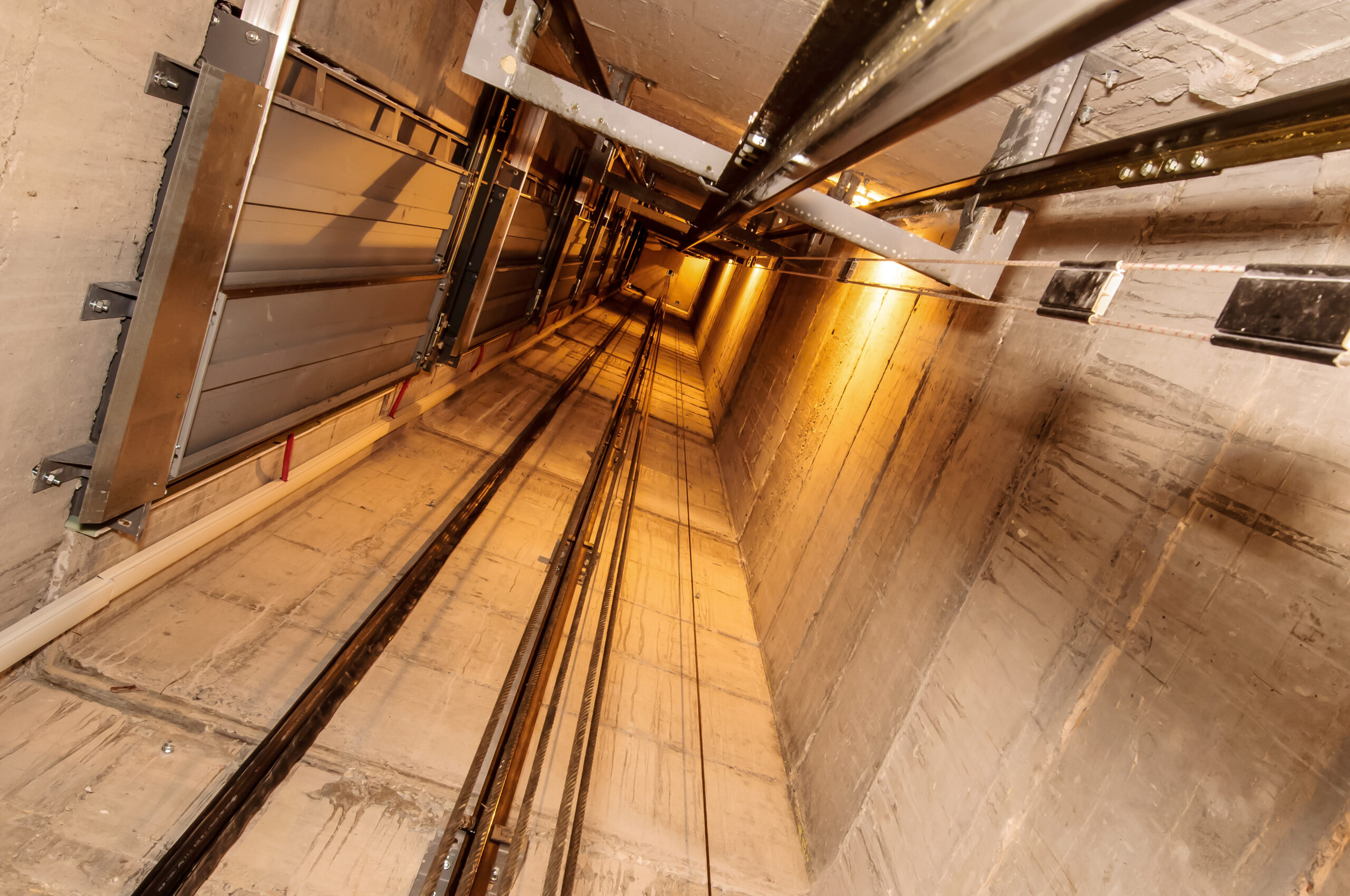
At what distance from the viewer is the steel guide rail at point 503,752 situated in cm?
247

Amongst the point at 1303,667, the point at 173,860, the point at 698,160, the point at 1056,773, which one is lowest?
the point at 173,860

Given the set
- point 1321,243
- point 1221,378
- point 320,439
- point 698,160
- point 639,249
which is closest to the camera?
point 1321,243

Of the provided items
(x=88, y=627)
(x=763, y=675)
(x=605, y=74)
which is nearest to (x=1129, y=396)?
(x=763, y=675)

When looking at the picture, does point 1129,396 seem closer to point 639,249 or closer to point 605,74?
point 605,74

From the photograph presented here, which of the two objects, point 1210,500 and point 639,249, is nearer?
point 1210,500

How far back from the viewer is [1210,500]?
196cm

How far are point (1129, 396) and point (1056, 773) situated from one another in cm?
132

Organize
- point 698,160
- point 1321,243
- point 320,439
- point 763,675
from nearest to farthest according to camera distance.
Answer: point 1321,243, point 698,160, point 320,439, point 763,675

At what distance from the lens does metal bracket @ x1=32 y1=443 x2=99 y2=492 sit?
7.72ft

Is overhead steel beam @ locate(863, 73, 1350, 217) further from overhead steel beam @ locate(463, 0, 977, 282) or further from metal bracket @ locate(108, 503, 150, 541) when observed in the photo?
metal bracket @ locate(108, 503, 150, 541)

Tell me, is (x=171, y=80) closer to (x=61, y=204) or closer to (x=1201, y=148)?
(x=61, y=204)

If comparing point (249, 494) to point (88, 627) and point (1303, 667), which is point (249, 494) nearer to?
point (88, 627)

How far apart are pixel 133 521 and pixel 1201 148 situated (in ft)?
13.3

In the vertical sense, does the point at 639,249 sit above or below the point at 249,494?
above
